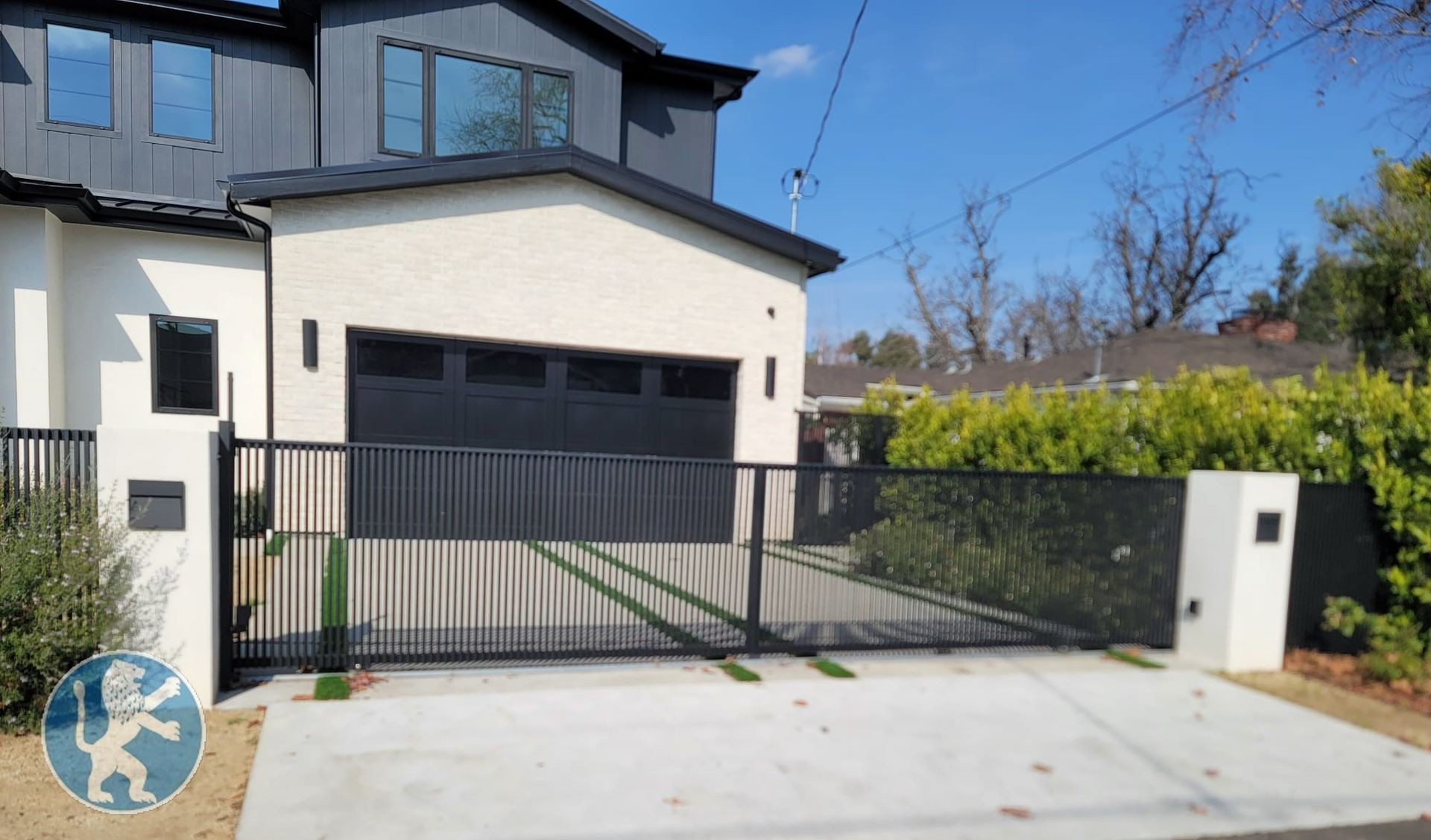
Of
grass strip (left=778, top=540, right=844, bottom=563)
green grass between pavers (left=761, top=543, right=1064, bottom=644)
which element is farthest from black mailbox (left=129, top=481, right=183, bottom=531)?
green grass between pavers (left=761, top=543, right=1064, bottom=644)

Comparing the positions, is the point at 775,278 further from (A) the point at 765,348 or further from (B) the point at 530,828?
(B) the point at 530,828

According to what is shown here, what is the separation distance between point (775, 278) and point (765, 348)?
1028 mm

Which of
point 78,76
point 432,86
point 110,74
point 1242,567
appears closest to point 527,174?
point 432,86

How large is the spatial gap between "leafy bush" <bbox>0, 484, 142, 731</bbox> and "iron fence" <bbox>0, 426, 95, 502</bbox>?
0.04 m

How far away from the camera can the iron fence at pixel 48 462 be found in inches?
181

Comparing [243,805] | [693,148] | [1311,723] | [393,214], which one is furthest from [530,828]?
[693,148]

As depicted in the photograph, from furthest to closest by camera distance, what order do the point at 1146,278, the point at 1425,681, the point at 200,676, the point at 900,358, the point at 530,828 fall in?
1. the point at 900,358
2. the point at 1146,278
3. the point at 1425,681
4. the point at 200,676
5. the point at 530,828

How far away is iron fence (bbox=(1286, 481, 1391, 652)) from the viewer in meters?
6.61

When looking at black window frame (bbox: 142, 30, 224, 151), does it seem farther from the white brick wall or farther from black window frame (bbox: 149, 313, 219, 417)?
the white brick wall

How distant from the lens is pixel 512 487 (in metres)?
5.69

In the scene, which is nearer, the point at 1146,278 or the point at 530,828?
the point at 530,828

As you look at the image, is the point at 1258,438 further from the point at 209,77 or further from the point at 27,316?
the point at 209,77

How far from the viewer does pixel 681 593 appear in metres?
6.19

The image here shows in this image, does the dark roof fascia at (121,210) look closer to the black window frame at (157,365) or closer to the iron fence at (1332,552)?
the black window frame at (157,365)
